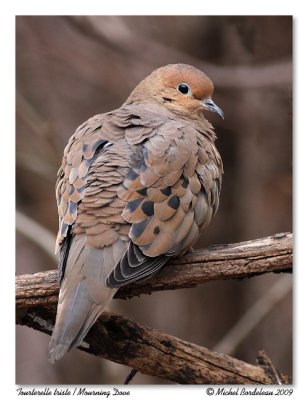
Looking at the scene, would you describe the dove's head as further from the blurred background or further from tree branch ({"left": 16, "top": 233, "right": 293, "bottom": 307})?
tree branch ({"left": 16, "top": 233, "right": 293, "bottom": 307})

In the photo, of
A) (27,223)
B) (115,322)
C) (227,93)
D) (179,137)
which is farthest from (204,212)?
(227,93)

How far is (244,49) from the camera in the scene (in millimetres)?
5691

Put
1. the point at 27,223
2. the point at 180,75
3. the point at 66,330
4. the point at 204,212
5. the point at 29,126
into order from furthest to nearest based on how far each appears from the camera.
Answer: the point at 29,126, the point at 27,223, the point at 180,75, the point at 204,212, the point at 66,330

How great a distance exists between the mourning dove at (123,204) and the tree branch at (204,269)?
116 mm

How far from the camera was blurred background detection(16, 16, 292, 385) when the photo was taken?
5.38 m

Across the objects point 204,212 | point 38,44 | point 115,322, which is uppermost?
point 38,44

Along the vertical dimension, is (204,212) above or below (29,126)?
below

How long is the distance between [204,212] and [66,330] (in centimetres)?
92

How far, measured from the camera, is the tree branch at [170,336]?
4133 mm

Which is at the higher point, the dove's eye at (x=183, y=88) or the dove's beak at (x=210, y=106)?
the dove's eye at (x=183, y=88)

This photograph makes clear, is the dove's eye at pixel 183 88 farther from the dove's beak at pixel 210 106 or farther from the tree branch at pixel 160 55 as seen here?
the tree branch at pixel 160 55

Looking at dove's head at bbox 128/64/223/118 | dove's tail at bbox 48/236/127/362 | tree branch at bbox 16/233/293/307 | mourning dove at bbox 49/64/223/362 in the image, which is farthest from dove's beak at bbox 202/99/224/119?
dove's tail at bbox 48/236/127/362

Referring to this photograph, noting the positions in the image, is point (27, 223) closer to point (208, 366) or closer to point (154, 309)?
point (154, 309)

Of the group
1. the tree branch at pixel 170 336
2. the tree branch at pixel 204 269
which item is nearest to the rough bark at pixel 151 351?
the tree branch at pixel 170 336
